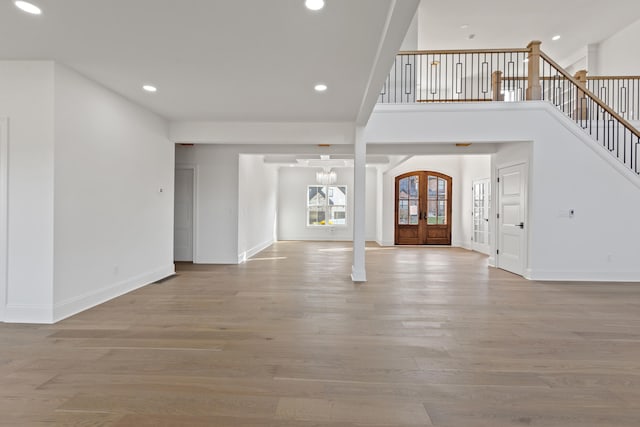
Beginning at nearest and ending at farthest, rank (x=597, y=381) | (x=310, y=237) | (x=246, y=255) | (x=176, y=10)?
(x=597, y=381), (x=176, y=10), (x=246, y=255), (x=310, y=237)

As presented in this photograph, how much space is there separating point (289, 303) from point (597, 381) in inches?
115

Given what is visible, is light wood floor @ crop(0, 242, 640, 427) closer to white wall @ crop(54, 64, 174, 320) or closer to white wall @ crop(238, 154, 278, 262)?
white wall @ crop(54, 64, 174, 320)

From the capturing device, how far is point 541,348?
2.79 meters

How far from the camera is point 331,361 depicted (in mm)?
2535

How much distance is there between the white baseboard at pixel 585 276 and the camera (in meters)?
5.53

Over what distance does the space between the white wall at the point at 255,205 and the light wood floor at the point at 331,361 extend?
304 centimetres

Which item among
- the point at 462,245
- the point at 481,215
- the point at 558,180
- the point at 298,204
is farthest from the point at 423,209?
the point at 558,180

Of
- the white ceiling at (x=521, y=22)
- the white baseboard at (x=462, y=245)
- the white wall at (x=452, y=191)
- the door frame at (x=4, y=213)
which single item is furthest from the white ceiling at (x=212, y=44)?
the white baseboard at (x=462, y=245)

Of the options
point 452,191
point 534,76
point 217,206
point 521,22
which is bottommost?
point 217,206

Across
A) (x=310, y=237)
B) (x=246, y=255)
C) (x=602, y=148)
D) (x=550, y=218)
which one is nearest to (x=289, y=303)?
(x=246, y=255)

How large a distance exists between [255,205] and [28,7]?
650 cm

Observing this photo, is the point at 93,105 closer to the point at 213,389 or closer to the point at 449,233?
the point at 213,389

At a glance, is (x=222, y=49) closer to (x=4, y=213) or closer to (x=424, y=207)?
(x=4, y=213)

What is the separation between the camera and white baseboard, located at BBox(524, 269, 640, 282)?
5.53m
